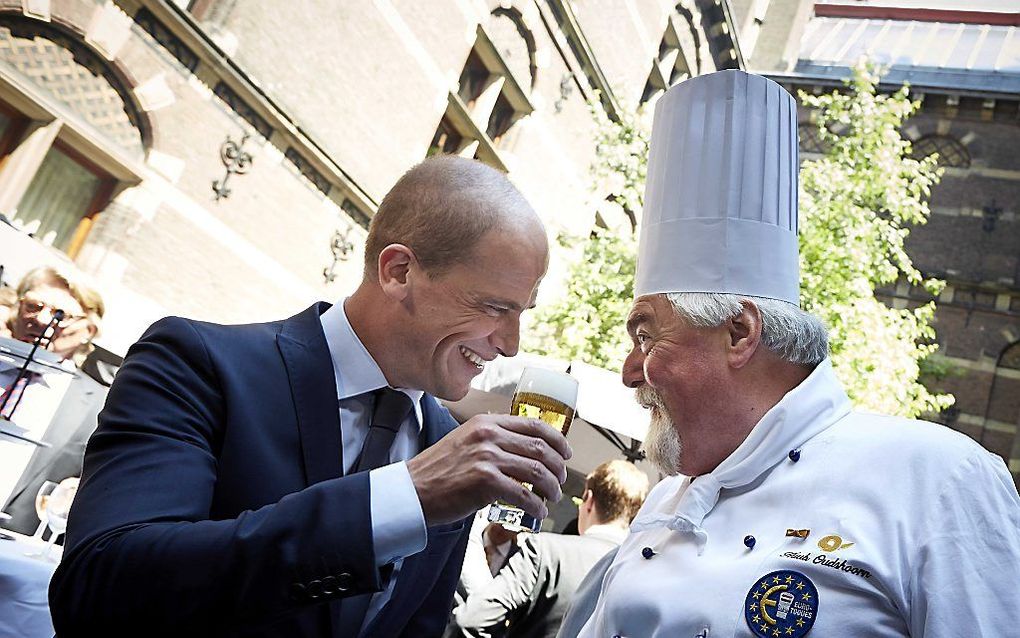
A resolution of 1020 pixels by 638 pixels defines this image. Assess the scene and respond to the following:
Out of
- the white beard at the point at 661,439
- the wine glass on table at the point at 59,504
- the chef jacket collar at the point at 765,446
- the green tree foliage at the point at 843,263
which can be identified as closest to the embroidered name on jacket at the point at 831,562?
the chef jacket collar at the point at 765,446

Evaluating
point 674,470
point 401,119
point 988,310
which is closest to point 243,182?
point 401,119

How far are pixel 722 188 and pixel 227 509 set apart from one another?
1933mm

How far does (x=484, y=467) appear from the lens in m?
1.37

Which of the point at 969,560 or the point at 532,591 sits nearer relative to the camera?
the point at 969,560

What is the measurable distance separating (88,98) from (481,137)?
621cm

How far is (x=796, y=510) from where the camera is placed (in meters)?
1.89

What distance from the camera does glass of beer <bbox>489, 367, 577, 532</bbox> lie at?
203 centimetres

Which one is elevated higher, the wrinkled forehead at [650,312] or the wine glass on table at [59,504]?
the wrinkled forehead at [650,312]

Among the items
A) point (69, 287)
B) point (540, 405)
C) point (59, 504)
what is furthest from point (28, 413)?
point (540, 405)

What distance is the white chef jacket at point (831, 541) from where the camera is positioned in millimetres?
1589

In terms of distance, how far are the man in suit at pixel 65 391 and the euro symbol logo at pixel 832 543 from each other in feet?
11.9

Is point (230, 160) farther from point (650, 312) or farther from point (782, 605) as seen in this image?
point (782, 605)

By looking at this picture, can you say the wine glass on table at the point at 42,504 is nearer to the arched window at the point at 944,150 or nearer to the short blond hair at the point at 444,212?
the short blond hair at the point at 444,212

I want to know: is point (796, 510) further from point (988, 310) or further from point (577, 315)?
point (988, 310)
